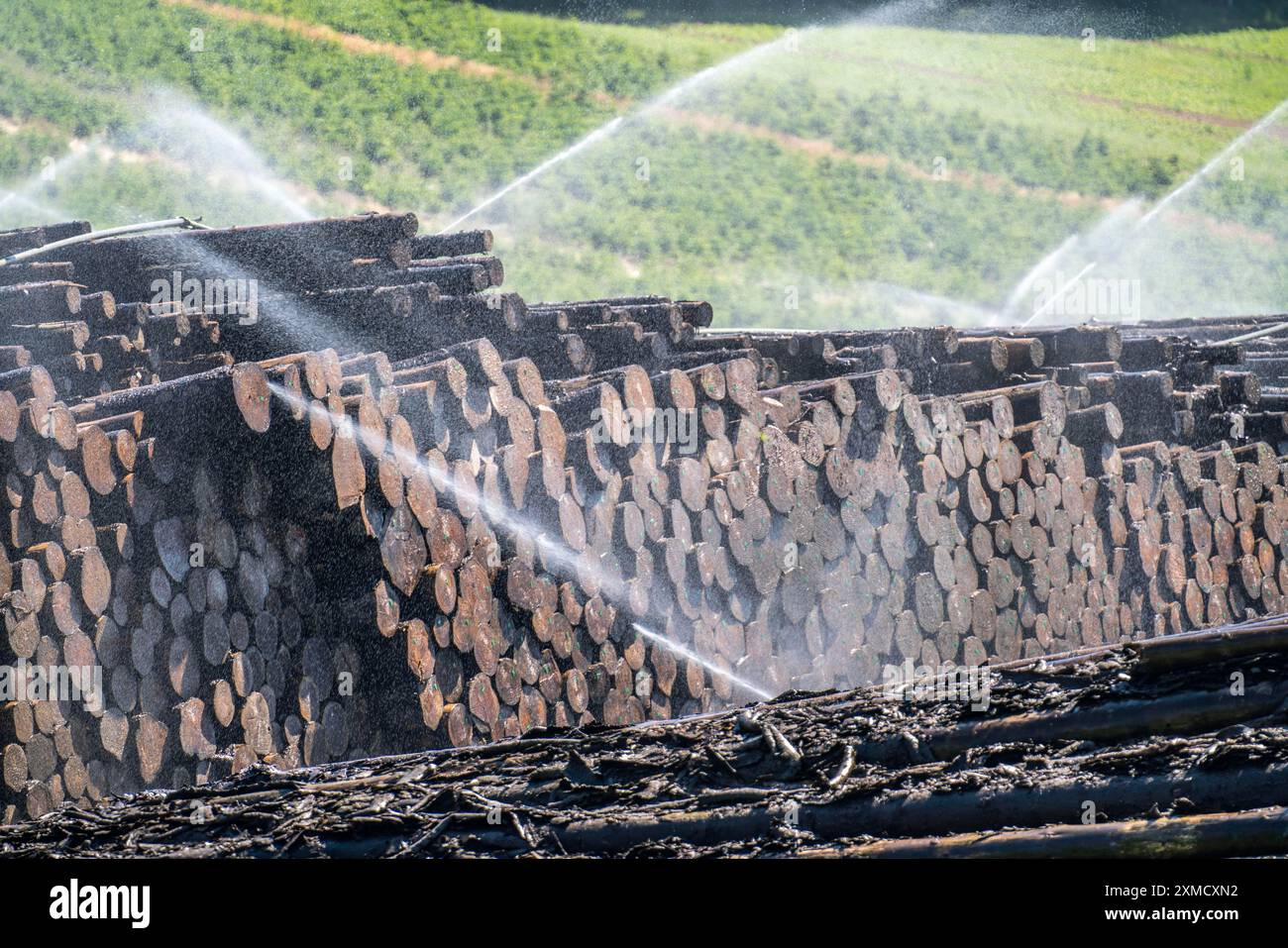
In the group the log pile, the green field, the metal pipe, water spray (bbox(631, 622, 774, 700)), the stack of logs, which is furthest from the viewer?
the green field

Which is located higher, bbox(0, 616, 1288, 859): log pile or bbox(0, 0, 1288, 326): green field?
bbox(0, 0, 1288, 326): green field

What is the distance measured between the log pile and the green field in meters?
19.9

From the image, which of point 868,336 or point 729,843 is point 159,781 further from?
point 868,336

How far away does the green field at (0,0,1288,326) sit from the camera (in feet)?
82.3

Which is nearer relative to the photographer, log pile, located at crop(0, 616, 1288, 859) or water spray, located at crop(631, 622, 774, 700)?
log pile, located at crop(0, 616, 1288, 859)

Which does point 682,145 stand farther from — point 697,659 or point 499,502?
point 499,502

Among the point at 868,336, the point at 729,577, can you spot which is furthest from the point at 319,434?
the point at 868,336

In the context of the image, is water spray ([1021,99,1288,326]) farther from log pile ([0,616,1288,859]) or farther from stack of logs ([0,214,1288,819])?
log pile ([0,616,1288,859])

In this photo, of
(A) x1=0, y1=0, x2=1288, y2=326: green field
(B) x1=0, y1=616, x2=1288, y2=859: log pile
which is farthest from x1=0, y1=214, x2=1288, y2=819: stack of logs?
(A) x1=0, y1=0, x2=1288, y2=326: green field

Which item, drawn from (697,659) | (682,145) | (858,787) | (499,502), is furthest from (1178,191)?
(858,787)

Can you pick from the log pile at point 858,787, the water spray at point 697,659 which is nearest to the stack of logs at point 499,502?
the water spray at point 697,659

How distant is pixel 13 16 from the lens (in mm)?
26188

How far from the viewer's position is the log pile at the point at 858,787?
319 cm

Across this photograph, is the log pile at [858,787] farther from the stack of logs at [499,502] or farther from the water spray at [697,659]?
the water spray at [697,659]
